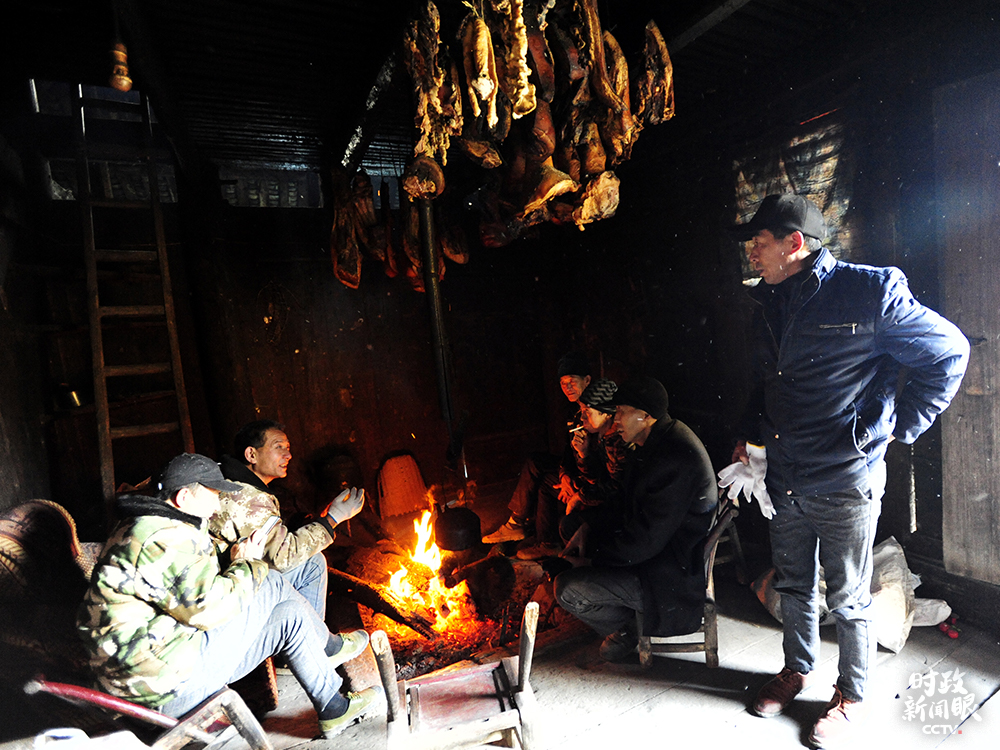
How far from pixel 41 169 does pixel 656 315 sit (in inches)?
261

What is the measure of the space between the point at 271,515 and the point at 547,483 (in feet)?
9.53

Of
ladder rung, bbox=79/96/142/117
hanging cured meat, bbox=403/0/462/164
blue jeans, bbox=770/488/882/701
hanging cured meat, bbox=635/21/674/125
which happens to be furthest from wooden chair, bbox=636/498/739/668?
ladder rung, bbox=79/96/142/117

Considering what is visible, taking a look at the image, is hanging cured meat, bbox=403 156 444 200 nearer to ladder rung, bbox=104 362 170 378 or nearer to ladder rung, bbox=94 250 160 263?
ladder rung, bbox=94 250 160 263

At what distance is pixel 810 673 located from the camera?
287 cm

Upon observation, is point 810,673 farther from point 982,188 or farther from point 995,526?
point 982,188

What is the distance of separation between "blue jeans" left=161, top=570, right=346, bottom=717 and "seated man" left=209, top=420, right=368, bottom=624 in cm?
19

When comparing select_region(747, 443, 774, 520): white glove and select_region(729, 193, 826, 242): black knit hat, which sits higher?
select_region(729, 193, 826, 242): black knit hat

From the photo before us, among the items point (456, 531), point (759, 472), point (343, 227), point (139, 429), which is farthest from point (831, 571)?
point (139, 429)

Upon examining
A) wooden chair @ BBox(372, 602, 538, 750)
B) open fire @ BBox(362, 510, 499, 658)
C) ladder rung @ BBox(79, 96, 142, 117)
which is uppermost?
ladder rung @ BBox(79, 96, 142, 117)

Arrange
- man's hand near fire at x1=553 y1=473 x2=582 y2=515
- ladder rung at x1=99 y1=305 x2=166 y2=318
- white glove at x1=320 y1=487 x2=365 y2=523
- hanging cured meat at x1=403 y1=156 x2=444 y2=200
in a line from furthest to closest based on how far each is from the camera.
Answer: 1. man's hand near fire at x1=553 y1=473 x2=582 y2=515
2. ladder rung at x1=99 y1=305 x2=166 y2=318
3. hanging cured meat at x1=403 y1=156 x2=444 y2=200
4. white glove at x1=320 y1=487 x2=365 y2=523

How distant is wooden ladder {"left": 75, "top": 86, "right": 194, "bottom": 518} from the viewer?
13.7 feet

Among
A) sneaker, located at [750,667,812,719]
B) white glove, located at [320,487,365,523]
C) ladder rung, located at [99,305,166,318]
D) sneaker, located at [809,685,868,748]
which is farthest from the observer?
ladder rung, located at [99,305,166,318]

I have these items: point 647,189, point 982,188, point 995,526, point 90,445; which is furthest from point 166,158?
point 995,526

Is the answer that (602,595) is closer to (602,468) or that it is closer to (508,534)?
(602,468)
